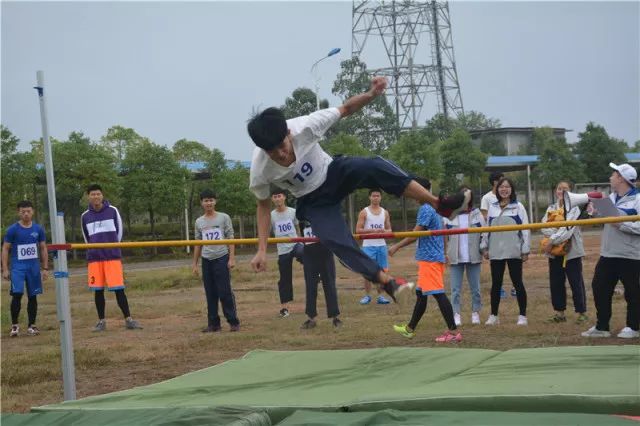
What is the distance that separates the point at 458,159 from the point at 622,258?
2538 cm

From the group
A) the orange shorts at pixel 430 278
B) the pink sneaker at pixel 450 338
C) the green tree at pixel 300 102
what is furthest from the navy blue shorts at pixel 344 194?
the green tree at pixel 300 102

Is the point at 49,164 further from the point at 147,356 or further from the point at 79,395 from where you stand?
the point at 147,356

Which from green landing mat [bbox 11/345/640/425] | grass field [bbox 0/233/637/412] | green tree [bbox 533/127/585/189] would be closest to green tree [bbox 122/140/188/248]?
grass field [bbox 0/233/637/412]

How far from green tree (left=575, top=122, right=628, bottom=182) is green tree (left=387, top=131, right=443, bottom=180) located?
38.1 ft

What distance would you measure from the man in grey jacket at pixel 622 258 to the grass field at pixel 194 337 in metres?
0.21

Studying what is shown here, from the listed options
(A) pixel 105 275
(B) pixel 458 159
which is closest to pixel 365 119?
(B) pixel 458 159

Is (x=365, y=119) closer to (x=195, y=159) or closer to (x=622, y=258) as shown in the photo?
(x=195, y=159)

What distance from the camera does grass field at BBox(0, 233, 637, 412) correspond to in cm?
639

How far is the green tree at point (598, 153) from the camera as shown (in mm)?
36812

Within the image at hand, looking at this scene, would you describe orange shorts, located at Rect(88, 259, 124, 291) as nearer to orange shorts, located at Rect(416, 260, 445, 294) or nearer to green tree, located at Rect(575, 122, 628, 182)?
orange shorts, located at Rect(416, 260, 445, 294)

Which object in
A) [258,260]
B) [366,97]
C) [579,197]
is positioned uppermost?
[366,97]

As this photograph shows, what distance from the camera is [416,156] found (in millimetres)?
28312

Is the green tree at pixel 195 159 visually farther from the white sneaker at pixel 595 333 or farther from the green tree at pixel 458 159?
the white sneaker at pixel 595 333

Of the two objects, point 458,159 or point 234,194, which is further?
point 458,159
